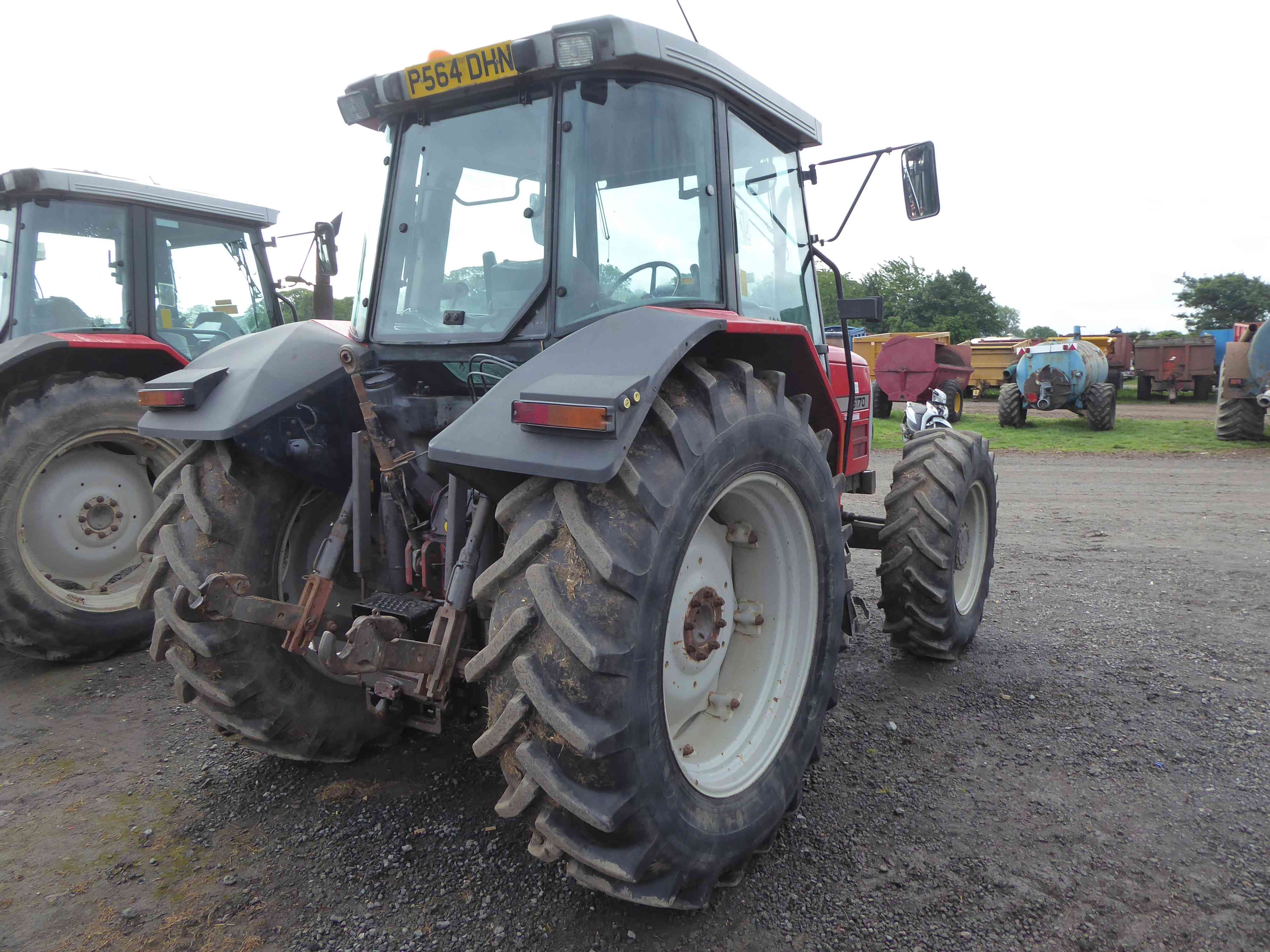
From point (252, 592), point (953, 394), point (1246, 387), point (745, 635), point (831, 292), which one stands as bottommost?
point (745, 635)

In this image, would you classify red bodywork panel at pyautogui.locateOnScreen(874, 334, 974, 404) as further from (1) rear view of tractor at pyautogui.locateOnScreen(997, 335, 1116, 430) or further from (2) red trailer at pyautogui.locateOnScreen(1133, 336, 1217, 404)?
(2) red trailer at pyautogui.locateOnScreen(1133, 336, 1217, 404)

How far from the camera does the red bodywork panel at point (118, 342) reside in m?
4.27

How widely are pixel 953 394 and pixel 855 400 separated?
42.5ft

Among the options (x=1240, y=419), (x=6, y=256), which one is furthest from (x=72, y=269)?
→ (x=1240, y=419)

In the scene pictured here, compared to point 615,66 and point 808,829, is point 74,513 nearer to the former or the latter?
point 615,66

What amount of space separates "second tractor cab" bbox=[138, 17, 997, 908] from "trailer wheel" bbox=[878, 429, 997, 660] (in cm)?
71

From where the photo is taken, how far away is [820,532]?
2.55 metres

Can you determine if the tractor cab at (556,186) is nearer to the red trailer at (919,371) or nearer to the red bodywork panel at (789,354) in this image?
the red bodywork panel at (789,354)

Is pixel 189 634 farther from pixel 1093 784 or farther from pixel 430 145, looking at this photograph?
pixel 1093 784

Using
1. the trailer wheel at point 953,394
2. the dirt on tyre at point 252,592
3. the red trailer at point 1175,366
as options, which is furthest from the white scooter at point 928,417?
the red trailer at point 1175,366

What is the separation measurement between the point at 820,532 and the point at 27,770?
3107mm

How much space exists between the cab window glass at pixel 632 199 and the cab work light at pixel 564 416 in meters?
0.67

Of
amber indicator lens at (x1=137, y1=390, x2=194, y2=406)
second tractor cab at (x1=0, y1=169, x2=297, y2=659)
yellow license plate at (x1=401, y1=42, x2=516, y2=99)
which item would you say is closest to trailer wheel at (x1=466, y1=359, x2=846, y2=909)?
yellow license plate at (x1=401, y1=42, x2=516, y2=99)

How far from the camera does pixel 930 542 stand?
142 inches
